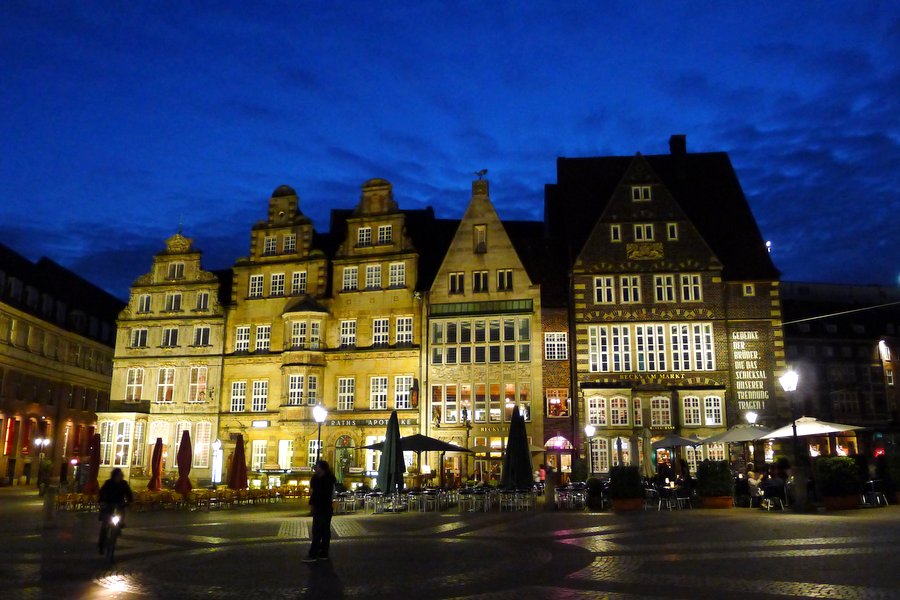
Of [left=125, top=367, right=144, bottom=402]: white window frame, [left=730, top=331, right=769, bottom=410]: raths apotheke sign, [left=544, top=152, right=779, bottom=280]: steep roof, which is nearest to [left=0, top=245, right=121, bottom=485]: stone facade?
[left=125, top=367, right=144, bottom=402]: white window frame

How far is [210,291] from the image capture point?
161 ft

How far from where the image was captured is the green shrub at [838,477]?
2398 centimetres

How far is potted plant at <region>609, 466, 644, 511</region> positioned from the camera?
26.4 metres

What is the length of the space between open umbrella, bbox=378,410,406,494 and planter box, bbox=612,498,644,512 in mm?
7579

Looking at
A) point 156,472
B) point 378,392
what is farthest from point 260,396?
point 156,472

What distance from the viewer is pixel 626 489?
86.6 feet

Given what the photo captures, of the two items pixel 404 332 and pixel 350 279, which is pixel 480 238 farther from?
pixel 350 279

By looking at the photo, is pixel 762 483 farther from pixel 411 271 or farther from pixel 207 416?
pixel 207 416

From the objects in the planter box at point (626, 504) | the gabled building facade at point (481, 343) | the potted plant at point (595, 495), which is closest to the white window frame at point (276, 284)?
the gabled building facade at point (481, 343)

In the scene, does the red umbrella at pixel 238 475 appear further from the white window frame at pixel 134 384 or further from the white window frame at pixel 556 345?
the white window frame at pixel 134 384

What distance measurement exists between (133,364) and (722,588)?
146 feet

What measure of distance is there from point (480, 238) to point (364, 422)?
12344 mm

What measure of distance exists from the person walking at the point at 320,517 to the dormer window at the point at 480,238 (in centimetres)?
3009

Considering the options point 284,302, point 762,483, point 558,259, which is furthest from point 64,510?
point 558,259
